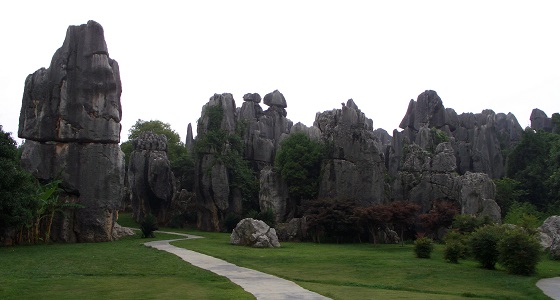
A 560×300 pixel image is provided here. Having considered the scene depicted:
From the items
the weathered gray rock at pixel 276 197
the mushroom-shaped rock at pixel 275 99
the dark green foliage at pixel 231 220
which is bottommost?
the dark green foliage at pixel 231 220

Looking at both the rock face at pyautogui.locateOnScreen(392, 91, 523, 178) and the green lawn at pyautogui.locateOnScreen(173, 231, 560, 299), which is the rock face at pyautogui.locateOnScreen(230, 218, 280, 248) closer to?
the green lawn at pyautogui.locateOnScreen(173, 231, 560, 299)

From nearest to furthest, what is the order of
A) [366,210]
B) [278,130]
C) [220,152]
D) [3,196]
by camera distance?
[3,196], [366,210], [220,152], [278,130]

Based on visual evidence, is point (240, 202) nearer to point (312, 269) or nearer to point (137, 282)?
point (312, 269)

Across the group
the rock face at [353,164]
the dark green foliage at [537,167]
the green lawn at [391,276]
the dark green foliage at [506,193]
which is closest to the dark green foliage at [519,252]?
the green lawn at [391,276]

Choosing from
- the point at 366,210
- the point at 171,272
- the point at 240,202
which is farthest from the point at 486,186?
the point at 171,272

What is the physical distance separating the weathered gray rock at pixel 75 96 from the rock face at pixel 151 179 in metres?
14.9

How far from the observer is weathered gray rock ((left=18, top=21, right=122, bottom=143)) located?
34781 mm

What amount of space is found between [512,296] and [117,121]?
2770 centimetres

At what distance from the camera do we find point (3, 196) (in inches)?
1048

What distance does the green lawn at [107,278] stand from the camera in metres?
13.6

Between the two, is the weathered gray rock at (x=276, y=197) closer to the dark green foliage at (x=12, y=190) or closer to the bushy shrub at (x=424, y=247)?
the bushy shrub at (x=424, y=247)

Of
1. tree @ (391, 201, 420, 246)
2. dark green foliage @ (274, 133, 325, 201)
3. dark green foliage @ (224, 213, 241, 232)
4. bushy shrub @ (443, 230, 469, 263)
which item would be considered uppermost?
dark green foliage @ (274, 133, 325, 201)

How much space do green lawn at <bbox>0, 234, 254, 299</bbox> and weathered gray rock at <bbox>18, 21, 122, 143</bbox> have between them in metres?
11.7

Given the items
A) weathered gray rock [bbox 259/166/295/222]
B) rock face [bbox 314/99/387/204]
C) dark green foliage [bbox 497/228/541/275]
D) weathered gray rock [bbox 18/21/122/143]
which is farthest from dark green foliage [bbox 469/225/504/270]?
weathered gray rock [bbox 259/166/295/222]
